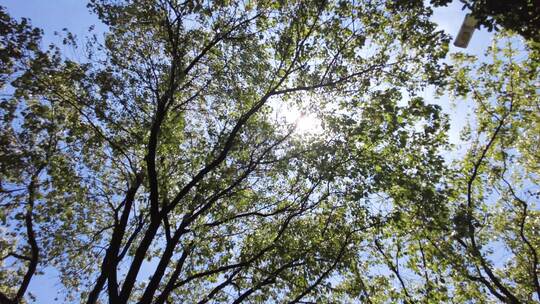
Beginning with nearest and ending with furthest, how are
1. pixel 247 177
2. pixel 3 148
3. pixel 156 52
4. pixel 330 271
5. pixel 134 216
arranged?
pixel 3 148 → pixel 330 271 → pixel 156 52 → pixel 247 177 → pixel 134 216

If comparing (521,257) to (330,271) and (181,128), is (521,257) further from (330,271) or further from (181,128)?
(181,128)

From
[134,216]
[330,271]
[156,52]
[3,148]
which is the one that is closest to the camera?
[3,148]

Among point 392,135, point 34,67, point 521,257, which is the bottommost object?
point 521,257

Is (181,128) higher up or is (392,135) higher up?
(181,128)

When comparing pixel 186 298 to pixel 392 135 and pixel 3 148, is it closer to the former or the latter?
pixel 3 148

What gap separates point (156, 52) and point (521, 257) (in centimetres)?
1808

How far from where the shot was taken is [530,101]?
49.8 feet

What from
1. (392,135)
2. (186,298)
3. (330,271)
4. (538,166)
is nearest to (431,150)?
(392,135)

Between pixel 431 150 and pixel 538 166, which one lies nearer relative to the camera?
pixel 431 150

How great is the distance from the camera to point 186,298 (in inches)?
648

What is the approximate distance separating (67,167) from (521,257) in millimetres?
19790

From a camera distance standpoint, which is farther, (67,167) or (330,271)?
(67,167)

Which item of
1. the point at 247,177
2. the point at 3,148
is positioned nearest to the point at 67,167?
the point at 3,148

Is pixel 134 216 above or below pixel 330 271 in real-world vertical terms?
above
